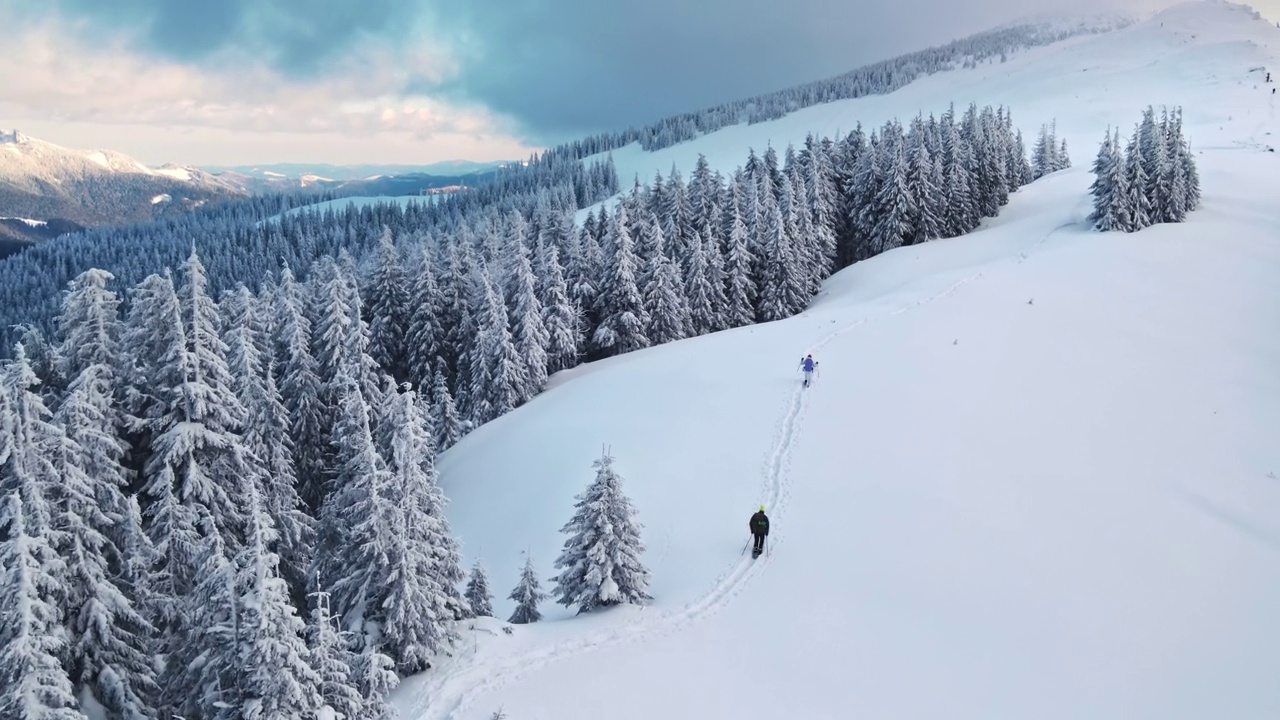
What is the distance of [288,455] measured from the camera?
30828mm

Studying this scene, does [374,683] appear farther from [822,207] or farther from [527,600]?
[822,207]

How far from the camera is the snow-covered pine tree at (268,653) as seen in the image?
11.1 m

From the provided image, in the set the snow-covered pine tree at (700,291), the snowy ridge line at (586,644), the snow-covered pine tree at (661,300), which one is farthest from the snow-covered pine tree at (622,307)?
the snowy ridge line at (586,644)

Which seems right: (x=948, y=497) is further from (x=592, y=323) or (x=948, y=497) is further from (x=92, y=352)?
(x=592, y=323)

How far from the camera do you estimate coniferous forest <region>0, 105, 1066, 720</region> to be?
1273 centimetres

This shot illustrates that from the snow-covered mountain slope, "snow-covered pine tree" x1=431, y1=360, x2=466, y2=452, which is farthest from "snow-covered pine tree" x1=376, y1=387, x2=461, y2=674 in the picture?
the snow-covered mountain slope

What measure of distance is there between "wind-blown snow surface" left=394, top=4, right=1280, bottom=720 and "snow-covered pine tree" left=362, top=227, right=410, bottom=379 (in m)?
13.0

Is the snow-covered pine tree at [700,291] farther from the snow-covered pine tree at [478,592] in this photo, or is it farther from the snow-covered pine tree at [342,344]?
the snow-covered pine tree at [478,592]

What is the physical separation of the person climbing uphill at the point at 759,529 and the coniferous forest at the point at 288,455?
3.59 metres

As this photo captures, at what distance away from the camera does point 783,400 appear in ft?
99.5

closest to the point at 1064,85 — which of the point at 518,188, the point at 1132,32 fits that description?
the point at 1132,32

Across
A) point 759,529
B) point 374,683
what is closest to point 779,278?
point 759,529

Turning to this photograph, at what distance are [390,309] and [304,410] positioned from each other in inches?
693

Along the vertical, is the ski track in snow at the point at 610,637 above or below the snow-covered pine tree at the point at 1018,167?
below
